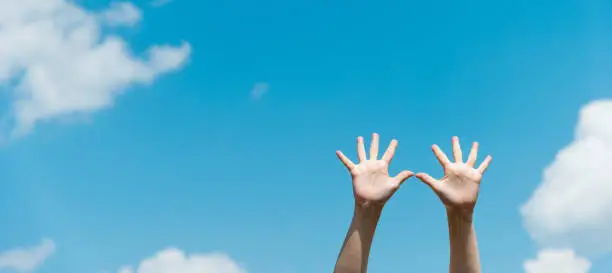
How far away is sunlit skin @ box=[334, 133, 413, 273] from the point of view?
12.2 metres

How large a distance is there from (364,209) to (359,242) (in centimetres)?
39

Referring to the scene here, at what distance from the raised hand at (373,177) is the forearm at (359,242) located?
14 cm

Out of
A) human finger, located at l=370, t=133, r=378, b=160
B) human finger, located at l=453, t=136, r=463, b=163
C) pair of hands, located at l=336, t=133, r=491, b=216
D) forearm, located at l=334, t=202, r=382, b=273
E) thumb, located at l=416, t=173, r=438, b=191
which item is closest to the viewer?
forearm, located at l=334, t=202, r=382, b=273

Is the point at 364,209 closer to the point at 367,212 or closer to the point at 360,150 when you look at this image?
the point at 367,212

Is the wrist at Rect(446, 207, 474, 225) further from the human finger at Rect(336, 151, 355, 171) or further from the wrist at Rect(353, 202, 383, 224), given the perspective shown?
the human finger at Rect(336, 151, 355, 171)

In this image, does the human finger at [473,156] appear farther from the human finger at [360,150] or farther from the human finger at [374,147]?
the human finger at [360,150]

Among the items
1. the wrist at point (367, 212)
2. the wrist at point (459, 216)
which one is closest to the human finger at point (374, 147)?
the wrist at point (367, 212)

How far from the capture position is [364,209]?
12.3 meters

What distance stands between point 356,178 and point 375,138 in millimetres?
763

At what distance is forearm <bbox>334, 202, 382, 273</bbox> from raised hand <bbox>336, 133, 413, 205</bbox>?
137 mm

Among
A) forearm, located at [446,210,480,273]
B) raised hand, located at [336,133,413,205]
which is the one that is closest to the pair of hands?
raised hand, located at [336,133,413,205]

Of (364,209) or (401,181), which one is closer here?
(364,209)

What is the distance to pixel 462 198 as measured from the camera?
1239 centimetres

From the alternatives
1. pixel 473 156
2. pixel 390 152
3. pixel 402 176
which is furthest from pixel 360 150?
pixel 473 156
